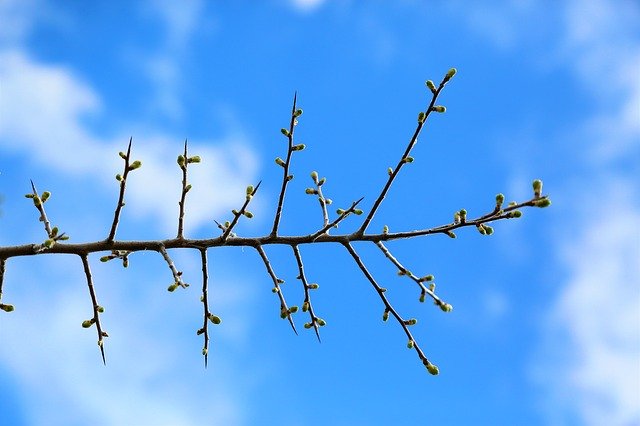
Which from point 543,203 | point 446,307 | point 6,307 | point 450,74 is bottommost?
point 6,307

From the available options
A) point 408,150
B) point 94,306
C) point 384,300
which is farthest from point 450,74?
point 94,306

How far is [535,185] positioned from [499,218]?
1.51 feet

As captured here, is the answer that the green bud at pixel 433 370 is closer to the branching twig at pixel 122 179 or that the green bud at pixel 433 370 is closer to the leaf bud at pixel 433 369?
the leaf bud at pixel 433 369

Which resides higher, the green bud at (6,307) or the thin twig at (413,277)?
the thin twig at (413,277)

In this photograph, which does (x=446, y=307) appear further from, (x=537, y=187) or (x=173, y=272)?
(x=173, y=272)

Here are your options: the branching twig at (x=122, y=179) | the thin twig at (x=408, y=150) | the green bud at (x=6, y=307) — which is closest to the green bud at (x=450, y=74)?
the thin twig at (x=408, y=150)

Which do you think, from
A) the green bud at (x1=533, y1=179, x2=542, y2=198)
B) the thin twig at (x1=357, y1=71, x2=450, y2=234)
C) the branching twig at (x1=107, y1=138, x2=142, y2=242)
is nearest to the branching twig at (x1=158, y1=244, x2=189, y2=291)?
the branching twig at (x1=107, y1=138, x2=142, y2=242)

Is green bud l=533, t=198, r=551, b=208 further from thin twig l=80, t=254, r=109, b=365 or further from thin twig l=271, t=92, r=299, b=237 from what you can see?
thin twig l=80, t=254, r=109, b=365

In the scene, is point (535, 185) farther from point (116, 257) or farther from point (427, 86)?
point (116, 257)

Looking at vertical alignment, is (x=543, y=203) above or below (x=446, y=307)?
above

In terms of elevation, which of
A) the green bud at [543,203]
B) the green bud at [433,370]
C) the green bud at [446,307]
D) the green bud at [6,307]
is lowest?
the green bud at [6,307]

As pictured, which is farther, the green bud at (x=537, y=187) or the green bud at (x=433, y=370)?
the green bud at (x=433, y=370)

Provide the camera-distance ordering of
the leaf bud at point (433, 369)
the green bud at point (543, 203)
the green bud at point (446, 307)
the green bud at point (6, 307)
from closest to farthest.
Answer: the green bud at point (543, 203) < the green bud at point (446, 307) < the leaf bud at point (433, 369) < the green bud at point (6, 307)

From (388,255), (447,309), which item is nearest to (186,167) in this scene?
(388,255)
